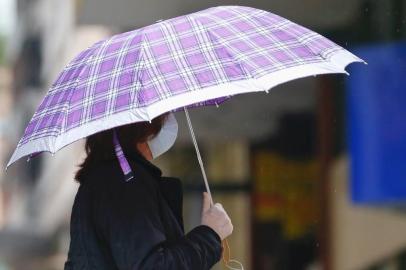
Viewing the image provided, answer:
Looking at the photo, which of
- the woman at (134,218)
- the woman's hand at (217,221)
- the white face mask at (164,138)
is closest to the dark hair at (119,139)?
the woman at (134,218)

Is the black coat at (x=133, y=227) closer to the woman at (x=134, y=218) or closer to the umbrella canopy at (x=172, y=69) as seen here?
the woman at (x=134, y=218)

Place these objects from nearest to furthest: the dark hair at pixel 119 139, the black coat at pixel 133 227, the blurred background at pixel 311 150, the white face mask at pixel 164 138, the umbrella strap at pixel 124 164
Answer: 1. the black coat at pixel 133 227
2. the umbrella strap at pixel 124 164
3. the dark hair at pixel 119 139
4. the white face mask at pixel 164 138
5. the blurred background at pixel 311 150

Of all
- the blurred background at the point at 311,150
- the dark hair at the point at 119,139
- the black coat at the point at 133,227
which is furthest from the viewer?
the blurred background at the point at 311,150

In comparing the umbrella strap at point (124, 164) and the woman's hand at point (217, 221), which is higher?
the umbrella strap at point (124, 164)

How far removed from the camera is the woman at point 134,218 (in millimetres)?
2883

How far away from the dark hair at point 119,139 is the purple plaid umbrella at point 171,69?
0.05m

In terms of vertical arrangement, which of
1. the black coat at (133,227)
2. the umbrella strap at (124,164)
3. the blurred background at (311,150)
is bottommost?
the blurred background at (311,150)

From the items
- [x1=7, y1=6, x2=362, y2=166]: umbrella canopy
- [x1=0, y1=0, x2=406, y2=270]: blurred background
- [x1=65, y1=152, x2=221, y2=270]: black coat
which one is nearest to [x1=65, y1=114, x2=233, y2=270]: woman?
[x1=65, y1=152, x2=221, y2=270]: black coat

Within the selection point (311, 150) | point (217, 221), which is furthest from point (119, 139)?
point (311, 150)

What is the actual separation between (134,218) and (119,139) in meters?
0.30

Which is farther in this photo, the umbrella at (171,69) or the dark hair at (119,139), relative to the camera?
the dark hair at (119,139)

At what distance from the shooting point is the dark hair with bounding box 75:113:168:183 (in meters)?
3.10

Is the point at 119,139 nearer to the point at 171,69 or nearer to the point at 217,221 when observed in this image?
the point at 171,69

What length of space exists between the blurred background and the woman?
1.36ft
